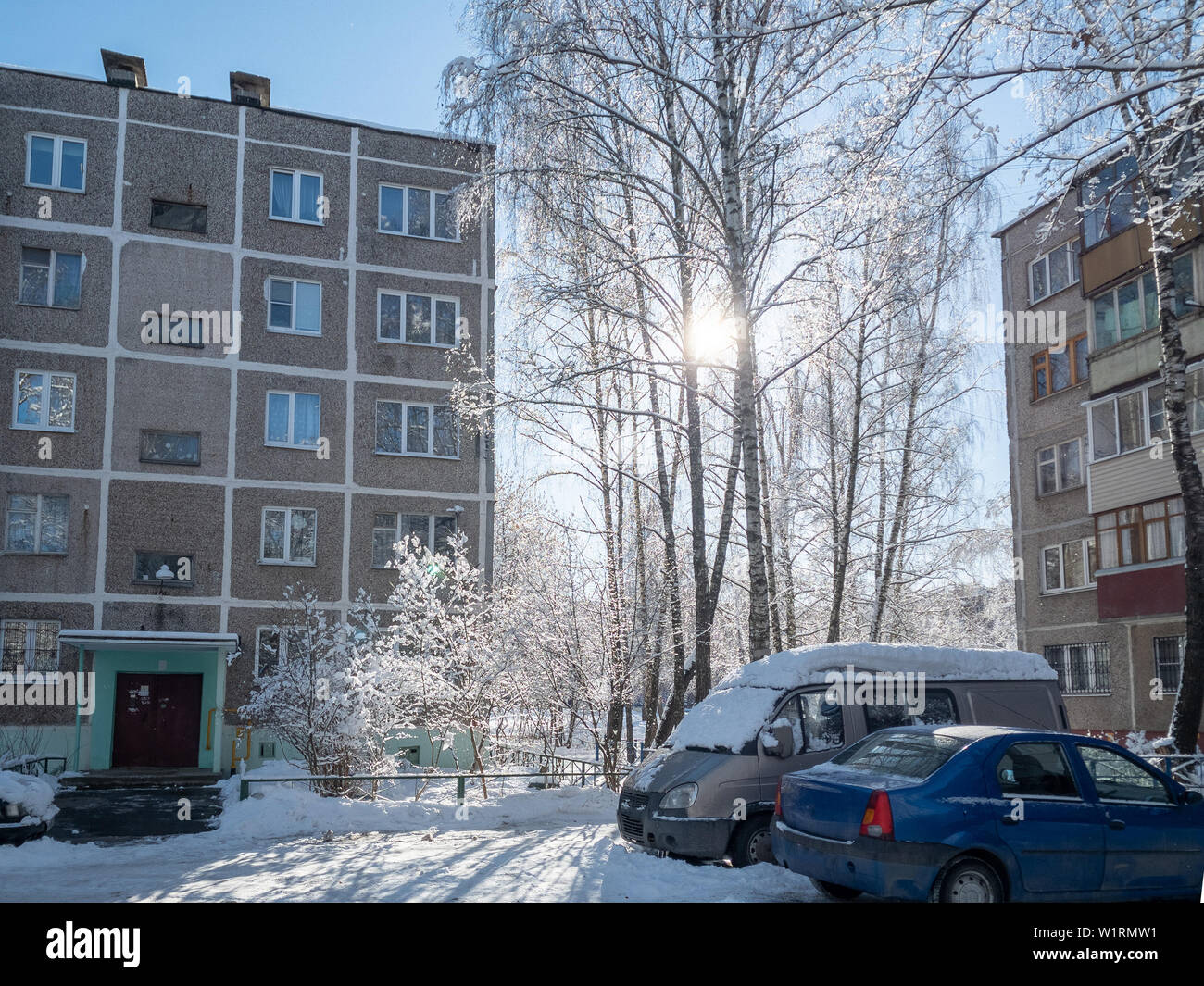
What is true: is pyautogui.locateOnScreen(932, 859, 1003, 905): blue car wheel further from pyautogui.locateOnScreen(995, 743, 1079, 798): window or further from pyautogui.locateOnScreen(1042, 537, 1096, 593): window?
pyautogui.locateOnScreen(1042, 537, 1096, 593): window

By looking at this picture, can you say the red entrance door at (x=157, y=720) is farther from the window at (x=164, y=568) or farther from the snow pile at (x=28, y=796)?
the snow pile at (x=28, y=796)

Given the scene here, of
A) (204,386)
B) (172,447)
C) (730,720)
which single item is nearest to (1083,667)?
(730,720)

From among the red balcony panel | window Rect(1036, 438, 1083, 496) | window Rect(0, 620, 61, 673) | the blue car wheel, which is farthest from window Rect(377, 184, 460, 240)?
the blue car wheel

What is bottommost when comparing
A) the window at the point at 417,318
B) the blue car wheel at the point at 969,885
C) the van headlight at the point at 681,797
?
the blue car wheel at the point at 969,885

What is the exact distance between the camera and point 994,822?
25.6ft

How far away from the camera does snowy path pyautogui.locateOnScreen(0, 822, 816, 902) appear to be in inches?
354

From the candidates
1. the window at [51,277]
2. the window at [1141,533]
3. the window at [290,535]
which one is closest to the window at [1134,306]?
the window at [1141,533]

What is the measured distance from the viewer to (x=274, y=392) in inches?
1041

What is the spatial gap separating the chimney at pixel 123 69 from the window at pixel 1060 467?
1024 inches

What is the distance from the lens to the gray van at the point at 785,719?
399 inches

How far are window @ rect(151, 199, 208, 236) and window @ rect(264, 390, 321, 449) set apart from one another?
14.7 ft
